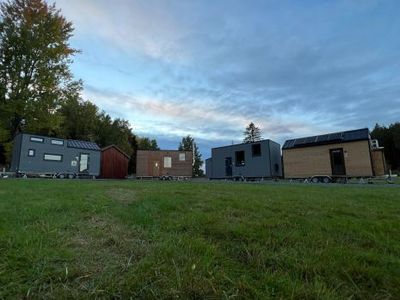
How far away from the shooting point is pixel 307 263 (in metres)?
2.41

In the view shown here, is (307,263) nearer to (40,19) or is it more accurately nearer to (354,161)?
(354,161)

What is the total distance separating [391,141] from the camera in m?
51.1

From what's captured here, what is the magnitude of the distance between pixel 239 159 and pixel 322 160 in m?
6.72

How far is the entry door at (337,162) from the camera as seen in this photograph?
63.9 feet

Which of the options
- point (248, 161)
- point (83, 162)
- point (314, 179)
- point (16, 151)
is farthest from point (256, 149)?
point (16, 151)

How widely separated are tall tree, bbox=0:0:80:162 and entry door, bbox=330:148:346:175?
70.3 feet

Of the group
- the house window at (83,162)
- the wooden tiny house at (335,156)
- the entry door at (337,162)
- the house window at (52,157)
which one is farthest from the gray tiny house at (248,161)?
the house window at (52,157)

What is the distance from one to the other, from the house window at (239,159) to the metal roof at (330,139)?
3.53 metres

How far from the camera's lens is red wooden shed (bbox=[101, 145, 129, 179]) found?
106 feet

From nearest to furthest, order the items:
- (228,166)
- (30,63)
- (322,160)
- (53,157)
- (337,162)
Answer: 1. (337,162)
2. (322,160)
3. (30,63)
4. (228,166)
5. (53,157)

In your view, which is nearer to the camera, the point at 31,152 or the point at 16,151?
the point at 16,151

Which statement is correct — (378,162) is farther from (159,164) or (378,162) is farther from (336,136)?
(159,164)

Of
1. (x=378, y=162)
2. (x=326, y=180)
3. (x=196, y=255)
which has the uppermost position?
(x=378, y=162)

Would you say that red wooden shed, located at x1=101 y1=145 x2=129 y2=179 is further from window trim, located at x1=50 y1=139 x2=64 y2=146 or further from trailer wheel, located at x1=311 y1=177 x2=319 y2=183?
trailer wheel, located at x1=311 y1=177 x2=319 y2=183
